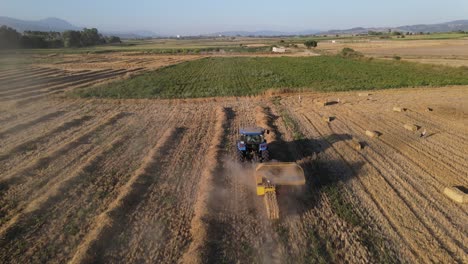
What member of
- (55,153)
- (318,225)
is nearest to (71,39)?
(55,153)

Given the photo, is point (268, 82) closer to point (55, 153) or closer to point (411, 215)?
point (55, 153)

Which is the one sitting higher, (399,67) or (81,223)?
(81,223)

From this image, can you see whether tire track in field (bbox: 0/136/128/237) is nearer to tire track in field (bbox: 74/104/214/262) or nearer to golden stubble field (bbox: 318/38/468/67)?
tire track in field (bbox: 74/104/214/262)

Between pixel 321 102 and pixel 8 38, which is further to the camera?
pixel 8 38

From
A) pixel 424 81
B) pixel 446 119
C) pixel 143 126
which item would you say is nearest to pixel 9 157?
pixel 143 126

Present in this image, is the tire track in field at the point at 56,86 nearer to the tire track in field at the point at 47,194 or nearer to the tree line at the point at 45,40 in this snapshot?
the tire track in field at the point at 47,194

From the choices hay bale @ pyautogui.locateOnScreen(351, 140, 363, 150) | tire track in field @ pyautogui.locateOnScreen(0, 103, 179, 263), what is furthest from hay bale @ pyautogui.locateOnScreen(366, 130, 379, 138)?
tire track in field @ pyautogui.locateOnScreen(0, 103, 179, 263)

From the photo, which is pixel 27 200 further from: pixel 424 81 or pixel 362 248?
pixel 424 81

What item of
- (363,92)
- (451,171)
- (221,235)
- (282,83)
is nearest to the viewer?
(221,235)
